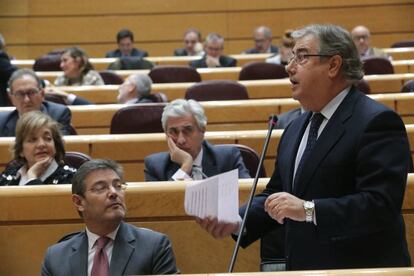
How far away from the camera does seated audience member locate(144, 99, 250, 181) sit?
3.95 meters

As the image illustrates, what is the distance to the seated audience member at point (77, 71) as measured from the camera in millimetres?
7129

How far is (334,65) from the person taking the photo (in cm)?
233

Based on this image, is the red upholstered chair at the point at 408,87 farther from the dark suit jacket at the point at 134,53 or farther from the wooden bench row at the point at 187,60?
the dark suit jacket at the point at 134,53

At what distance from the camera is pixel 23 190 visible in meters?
3.25

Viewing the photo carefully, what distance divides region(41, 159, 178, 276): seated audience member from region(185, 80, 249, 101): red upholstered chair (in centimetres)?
322

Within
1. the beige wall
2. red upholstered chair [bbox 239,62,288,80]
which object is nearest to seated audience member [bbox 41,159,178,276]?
red upholstered chair [bbox 239,62,288,80]

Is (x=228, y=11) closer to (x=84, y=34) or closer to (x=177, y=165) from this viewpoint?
(x=84, y=34)

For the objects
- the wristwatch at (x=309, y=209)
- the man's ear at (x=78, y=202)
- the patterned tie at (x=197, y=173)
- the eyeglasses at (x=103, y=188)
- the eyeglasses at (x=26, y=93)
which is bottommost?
the patterned tie at (x=197, y=173)

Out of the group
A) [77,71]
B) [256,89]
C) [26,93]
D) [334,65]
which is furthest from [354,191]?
[77,71]

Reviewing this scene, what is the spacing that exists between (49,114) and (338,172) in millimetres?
3151

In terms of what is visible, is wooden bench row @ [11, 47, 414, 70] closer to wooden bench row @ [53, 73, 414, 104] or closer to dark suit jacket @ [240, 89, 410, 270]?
wooden bench row @ [53, 73, 414, 104]

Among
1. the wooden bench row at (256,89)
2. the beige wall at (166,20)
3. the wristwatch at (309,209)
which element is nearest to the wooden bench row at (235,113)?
the wooden bench row at (256,89)

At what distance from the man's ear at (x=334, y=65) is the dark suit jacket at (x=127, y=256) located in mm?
907

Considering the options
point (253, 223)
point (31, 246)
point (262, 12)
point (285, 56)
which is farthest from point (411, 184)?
point (262, 12)
